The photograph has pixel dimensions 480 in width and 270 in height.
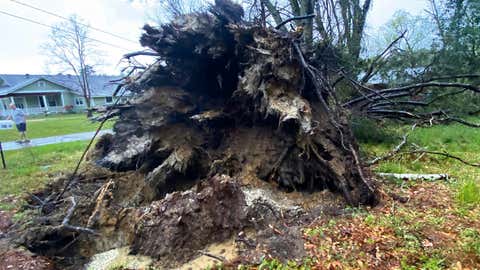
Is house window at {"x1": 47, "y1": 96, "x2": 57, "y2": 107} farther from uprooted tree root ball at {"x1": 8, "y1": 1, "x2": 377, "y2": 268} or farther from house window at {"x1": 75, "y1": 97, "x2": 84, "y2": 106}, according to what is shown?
uprooted tree root ball at {"x1": 8, "y1": 1, "x2": 377, "y2": 268}

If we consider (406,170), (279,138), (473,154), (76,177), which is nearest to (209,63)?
(279,138)

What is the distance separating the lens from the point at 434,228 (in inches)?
95.4

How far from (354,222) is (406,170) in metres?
2.19

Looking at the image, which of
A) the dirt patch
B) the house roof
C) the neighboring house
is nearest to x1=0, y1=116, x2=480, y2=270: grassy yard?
the dirt patch

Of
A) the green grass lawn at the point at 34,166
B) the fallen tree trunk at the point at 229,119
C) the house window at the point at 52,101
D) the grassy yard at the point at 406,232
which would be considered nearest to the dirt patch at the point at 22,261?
the fallen tree trunk at the point at 229,119

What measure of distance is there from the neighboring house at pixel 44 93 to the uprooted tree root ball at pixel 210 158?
2249cm

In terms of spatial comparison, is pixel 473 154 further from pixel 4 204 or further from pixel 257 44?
pixel 4 204

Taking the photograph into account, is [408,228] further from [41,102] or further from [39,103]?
[41,102]

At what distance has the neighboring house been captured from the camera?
25984mm

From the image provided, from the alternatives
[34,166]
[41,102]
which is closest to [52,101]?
[41,102]

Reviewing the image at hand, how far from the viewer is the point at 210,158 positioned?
4.16m

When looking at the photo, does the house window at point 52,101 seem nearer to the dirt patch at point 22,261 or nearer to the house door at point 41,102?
the house door at point 41,102

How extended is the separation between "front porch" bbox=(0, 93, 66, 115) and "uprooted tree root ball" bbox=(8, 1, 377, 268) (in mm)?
27967

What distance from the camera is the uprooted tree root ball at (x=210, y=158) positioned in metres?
2.71
